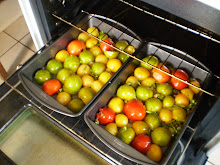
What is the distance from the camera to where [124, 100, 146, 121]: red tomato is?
1.10m

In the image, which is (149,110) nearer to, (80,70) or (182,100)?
(182,100)

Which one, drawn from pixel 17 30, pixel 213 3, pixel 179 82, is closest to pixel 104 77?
pixel 179 82

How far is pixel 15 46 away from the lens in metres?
2.34

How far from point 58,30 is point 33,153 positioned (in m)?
0.68

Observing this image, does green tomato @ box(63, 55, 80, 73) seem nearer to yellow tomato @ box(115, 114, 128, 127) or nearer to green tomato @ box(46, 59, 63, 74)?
green tomato @ box(46, 59, 63, 74)

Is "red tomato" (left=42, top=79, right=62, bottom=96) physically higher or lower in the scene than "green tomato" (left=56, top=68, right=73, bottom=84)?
lower

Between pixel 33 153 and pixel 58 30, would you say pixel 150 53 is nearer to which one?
pixel 58 30

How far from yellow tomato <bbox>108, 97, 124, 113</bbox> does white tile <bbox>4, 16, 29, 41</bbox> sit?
1.65 metres

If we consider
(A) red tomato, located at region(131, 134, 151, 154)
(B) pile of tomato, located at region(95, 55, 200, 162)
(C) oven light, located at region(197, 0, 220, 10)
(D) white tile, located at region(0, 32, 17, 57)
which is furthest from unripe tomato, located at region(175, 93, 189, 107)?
(D) white tile, located at region(0, 32, 17, 57)

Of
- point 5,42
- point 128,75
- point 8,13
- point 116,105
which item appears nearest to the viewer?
point 116,105

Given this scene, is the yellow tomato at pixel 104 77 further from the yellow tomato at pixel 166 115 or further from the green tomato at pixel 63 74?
the yellow tomato at pixel 166 115

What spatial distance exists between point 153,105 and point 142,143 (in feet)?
0.66

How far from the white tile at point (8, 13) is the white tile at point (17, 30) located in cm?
5

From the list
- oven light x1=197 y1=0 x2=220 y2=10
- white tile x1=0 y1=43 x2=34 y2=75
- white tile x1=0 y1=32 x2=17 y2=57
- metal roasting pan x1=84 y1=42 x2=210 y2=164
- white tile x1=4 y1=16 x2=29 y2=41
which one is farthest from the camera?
white tile x1=4 y1=16 x2=29 y2=41
